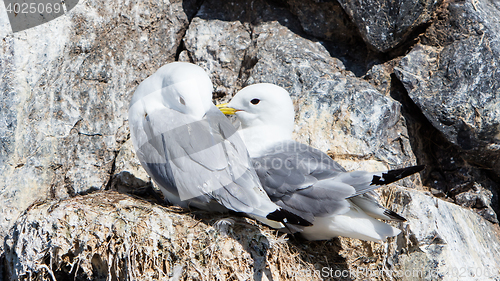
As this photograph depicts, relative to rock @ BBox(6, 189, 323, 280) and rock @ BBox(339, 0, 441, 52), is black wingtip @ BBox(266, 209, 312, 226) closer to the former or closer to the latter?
rock @ BBox(6, 189, 323, 280)

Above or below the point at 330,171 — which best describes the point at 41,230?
below

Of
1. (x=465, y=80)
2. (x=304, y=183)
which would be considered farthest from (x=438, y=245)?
(x=465, y=80)

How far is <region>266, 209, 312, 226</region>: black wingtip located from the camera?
2.26m

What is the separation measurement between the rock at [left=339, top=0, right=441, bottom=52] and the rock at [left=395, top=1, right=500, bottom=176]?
7.4 inches

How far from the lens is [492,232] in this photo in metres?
3.41

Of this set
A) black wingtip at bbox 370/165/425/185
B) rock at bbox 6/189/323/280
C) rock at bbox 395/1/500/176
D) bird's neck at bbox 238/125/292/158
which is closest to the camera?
black wingtip at bbox 370/165/425/185

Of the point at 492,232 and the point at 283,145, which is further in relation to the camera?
the point at 492,232

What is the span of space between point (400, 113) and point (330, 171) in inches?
50.5

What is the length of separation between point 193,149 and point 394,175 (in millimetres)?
1125

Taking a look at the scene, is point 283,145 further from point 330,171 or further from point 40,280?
point 40,280

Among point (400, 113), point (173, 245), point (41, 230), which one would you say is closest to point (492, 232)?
point (400, 113)

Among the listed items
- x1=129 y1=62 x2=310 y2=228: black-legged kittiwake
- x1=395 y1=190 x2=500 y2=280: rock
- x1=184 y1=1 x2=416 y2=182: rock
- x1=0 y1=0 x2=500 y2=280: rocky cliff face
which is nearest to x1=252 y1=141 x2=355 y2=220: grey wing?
x1=129 y1=62 x2=310 y2=228: black-legged kittiwake

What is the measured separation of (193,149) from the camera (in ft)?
8.64

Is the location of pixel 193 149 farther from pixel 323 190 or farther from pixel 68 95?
pixel 68 95
